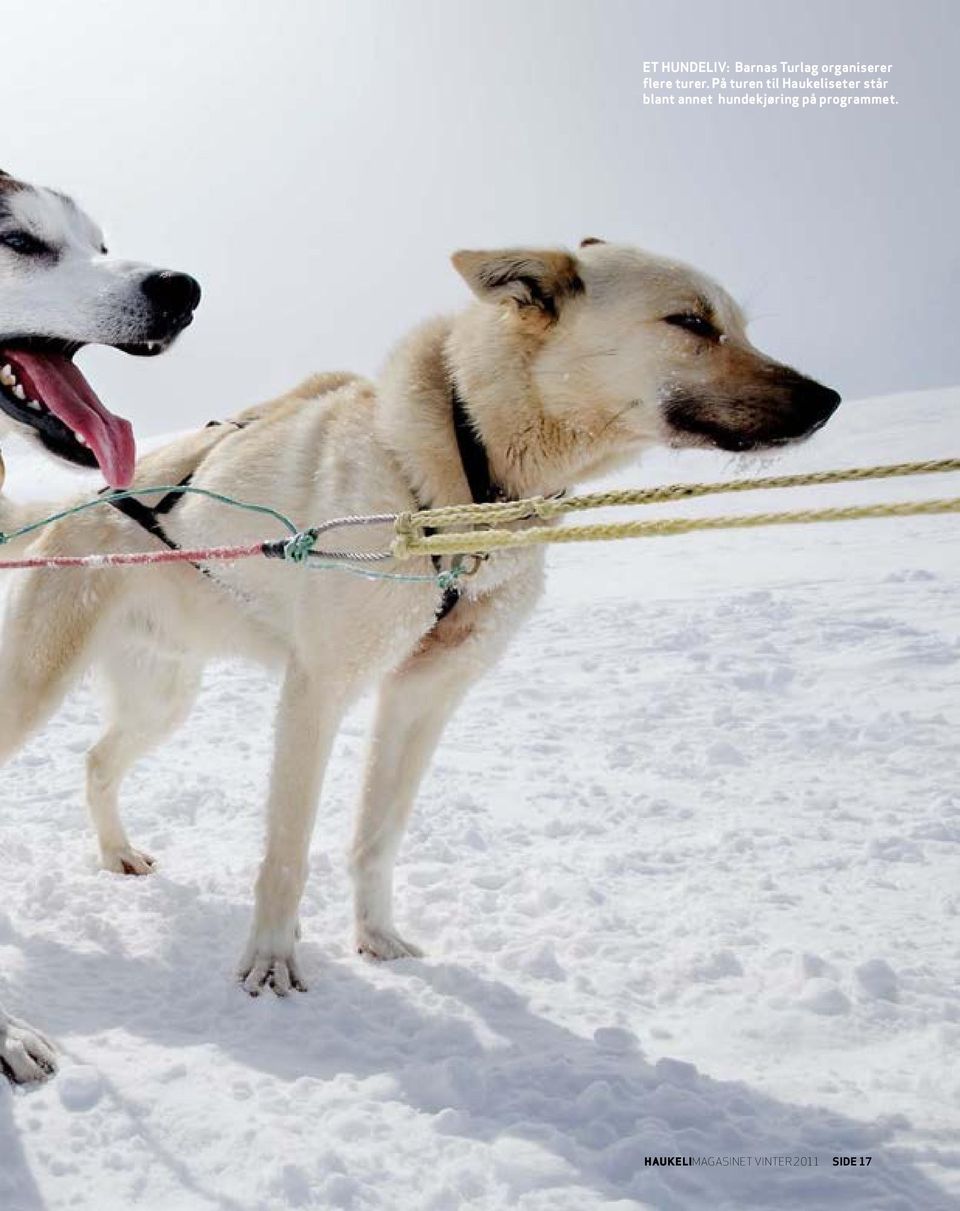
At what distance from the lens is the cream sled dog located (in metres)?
2.74

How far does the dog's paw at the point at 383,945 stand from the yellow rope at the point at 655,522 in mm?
1358

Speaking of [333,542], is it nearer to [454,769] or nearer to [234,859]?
[234,859]

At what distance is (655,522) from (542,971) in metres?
1.49

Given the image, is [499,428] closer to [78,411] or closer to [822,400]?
[822,400]

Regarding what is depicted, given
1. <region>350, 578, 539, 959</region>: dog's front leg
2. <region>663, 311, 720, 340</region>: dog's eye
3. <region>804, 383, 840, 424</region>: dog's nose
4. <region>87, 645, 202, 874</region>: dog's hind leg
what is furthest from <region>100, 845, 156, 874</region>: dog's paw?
<region>804, 383, 840, 424</region>: dog's nose

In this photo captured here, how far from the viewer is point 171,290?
2.61m

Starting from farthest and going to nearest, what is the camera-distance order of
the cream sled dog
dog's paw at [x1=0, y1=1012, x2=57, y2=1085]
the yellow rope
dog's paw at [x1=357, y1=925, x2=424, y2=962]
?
dog's paw at [x1=357, y1=925, x2=424, y2=962] < the cream sled dog < dog's paw at [x1=0, y1=1012, x2=57, y2=1085] < the yellow rope

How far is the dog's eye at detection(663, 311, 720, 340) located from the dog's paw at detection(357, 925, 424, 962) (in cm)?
196

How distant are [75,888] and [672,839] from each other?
6.93 feet

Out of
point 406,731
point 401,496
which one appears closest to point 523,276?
point 401,496

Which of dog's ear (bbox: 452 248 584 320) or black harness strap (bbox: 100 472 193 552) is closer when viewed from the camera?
dog's ear (bbox: 452 248 584 320)

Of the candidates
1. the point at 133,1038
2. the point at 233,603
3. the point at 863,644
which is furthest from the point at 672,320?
the point at 863,644

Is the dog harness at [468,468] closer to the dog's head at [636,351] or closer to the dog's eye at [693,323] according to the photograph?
the dog's head at [636,351]

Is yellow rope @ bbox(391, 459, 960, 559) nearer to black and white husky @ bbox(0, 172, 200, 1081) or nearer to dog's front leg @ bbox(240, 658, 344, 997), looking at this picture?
dog's front leg @ bbox(240, 658, 344, 997)
